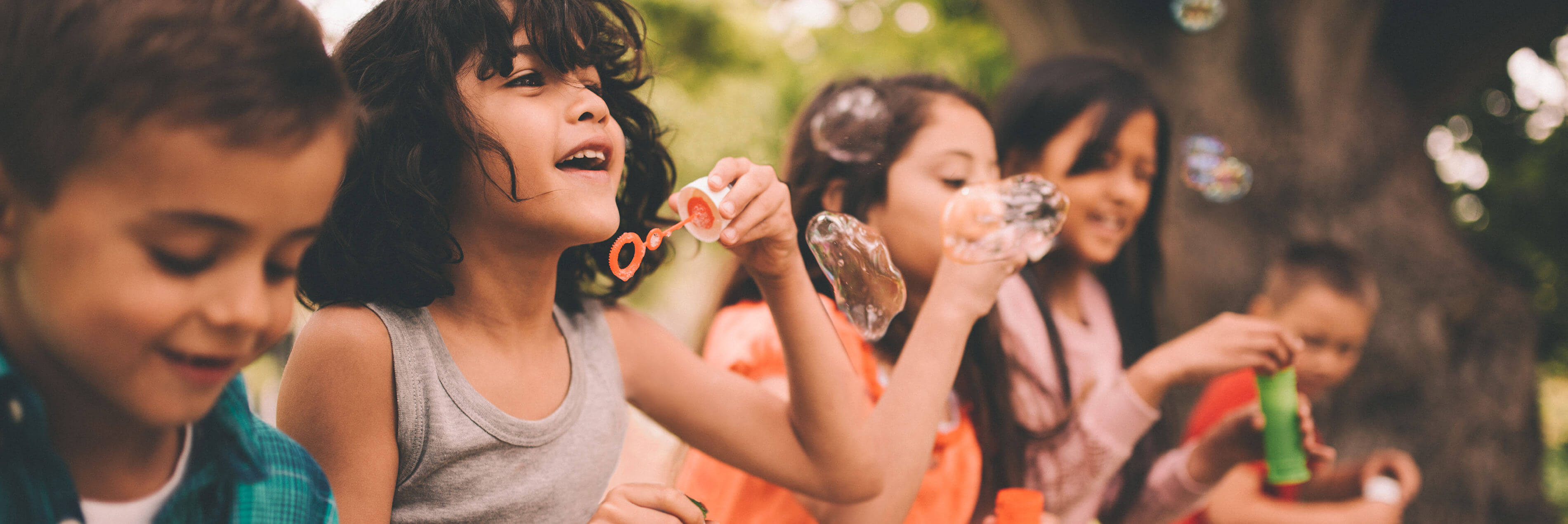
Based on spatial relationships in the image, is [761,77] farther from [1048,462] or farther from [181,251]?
[181,251]

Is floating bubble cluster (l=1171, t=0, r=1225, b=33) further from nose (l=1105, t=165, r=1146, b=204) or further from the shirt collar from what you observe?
the shirt collar

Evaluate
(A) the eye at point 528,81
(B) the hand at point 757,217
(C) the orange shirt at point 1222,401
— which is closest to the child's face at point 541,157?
(A) the eye at point 528,81

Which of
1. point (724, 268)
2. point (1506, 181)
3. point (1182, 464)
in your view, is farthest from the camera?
point (1506, 181)

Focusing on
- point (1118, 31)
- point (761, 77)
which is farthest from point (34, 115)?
point (761, 77)

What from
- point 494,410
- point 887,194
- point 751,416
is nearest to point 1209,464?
point 887,194

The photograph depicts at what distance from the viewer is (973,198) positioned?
1.47 meters

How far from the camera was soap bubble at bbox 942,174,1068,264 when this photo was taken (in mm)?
1427

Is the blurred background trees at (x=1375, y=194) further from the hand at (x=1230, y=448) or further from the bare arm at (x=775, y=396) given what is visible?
the bare arm at (x=775, y=396)

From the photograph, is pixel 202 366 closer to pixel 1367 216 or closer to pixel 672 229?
pixel 672 229

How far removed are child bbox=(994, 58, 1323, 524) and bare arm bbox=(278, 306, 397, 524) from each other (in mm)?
1186

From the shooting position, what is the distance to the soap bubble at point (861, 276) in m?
1.44

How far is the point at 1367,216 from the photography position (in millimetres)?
3725

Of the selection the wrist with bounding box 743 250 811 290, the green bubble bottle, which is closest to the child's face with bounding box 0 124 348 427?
the wrist with bounding box 743 250 811 290

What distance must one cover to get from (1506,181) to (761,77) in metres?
5.47
